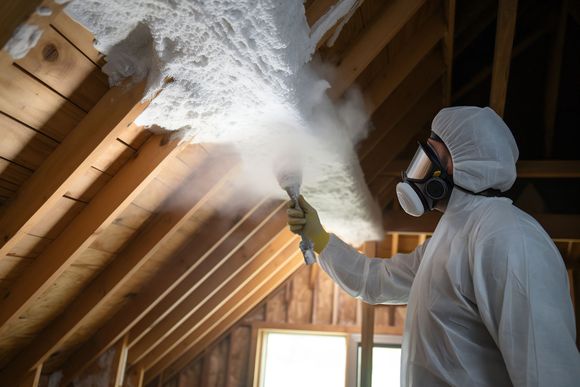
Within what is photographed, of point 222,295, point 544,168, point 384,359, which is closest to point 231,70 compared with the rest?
point 222,295

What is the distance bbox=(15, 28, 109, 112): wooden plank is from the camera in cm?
98

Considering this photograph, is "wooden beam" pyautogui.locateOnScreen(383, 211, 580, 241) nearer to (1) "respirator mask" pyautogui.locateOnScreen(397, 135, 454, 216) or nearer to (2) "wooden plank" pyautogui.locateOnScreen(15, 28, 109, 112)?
(1) "respirator mask" pyautogui.locateOnScreen(397, 135, 454, 216)

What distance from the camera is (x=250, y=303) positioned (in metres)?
4.77

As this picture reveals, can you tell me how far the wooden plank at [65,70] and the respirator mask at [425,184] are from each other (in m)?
0.95

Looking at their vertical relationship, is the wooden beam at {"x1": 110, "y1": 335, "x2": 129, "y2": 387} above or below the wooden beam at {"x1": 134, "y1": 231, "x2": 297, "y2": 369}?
below

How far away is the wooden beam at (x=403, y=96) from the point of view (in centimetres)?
254

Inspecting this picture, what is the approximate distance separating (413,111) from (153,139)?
2143 millimetres

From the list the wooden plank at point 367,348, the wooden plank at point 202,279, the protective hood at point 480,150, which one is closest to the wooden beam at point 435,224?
the wooden plank at point 367,348

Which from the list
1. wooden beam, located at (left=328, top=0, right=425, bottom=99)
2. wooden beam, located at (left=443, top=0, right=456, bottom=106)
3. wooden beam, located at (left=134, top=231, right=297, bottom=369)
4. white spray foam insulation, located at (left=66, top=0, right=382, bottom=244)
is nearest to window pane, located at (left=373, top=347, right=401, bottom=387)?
wooden beam, located at (left=134, top=231, right=297, bottom=369)

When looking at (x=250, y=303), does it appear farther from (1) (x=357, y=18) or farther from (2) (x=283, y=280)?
(1) (x=357, y=18)

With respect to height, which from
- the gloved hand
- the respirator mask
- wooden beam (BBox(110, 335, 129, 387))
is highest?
the respirator mask

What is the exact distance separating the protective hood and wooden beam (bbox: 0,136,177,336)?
33.8 inches

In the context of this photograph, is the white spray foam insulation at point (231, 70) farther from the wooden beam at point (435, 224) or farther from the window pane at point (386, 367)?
the window pane at point (386, 367)

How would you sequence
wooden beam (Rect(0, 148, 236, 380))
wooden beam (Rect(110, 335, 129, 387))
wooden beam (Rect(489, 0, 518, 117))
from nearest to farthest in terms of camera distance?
wooden beam (Rect(0, 148, 236, 380)), wooden beam (Rect(489, 0, 518, 117)), wooden beam (Rect(110, 335, 129, 387))
